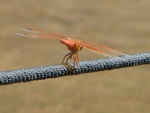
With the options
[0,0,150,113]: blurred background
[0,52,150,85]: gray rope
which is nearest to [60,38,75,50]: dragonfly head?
[0,52,150,85]: gray rope

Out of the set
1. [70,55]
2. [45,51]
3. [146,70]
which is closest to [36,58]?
[45,51]

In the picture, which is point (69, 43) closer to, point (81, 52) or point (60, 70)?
point (60, 70)

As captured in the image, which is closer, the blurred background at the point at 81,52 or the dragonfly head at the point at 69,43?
the dragonfly head at the point at 69,43

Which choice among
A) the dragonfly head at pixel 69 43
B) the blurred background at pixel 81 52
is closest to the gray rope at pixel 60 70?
the dragonfly head at pixel 69 43

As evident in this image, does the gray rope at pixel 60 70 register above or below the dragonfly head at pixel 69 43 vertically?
below

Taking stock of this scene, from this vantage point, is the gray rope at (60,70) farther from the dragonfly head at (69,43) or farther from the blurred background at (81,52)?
the blurred background at (81,52)

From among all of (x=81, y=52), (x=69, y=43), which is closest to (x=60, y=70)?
→ (x=69, y=43)
